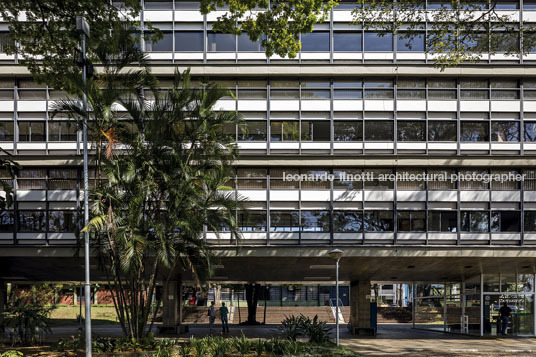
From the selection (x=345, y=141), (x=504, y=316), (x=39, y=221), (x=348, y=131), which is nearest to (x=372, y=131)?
(x=348, y=131)

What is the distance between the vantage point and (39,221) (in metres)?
20.4

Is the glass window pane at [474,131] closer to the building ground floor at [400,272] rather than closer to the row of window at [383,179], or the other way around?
the row of window at [383,179]

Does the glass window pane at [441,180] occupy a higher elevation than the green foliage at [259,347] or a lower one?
higher

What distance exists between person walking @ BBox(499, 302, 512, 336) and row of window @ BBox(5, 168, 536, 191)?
6962 mm

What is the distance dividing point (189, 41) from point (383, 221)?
10.9 m

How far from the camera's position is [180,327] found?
80.4 feet

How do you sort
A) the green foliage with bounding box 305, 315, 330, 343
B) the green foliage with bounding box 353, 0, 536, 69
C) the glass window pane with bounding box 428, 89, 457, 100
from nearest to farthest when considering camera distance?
the green foliage with bounding box 353, 0, 536, 69 → the green foliage with bounding box 305, 315, 330, 343 → the glass window pane with bounding box 428, 89, 457, 100

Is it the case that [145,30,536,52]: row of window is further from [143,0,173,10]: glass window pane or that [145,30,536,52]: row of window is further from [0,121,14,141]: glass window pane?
[0,121,14,141]: glass window pane

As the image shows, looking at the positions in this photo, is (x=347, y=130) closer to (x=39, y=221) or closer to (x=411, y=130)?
(x=411, y=130)

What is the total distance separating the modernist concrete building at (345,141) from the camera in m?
20.4

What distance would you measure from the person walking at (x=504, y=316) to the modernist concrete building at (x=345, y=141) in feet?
15.6

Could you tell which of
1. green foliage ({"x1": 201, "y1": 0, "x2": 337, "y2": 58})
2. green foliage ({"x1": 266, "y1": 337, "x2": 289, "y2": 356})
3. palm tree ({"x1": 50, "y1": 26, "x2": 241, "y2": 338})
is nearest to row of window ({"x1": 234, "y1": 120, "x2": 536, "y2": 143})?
palm tree ({"x1": 50, "y1": 26, "x2": 241, "y2": 338})

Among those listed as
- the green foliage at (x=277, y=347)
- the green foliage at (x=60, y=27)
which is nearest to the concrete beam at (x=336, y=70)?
the green foliage at (x=60, y=27)

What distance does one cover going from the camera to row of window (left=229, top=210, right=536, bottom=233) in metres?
20.4
